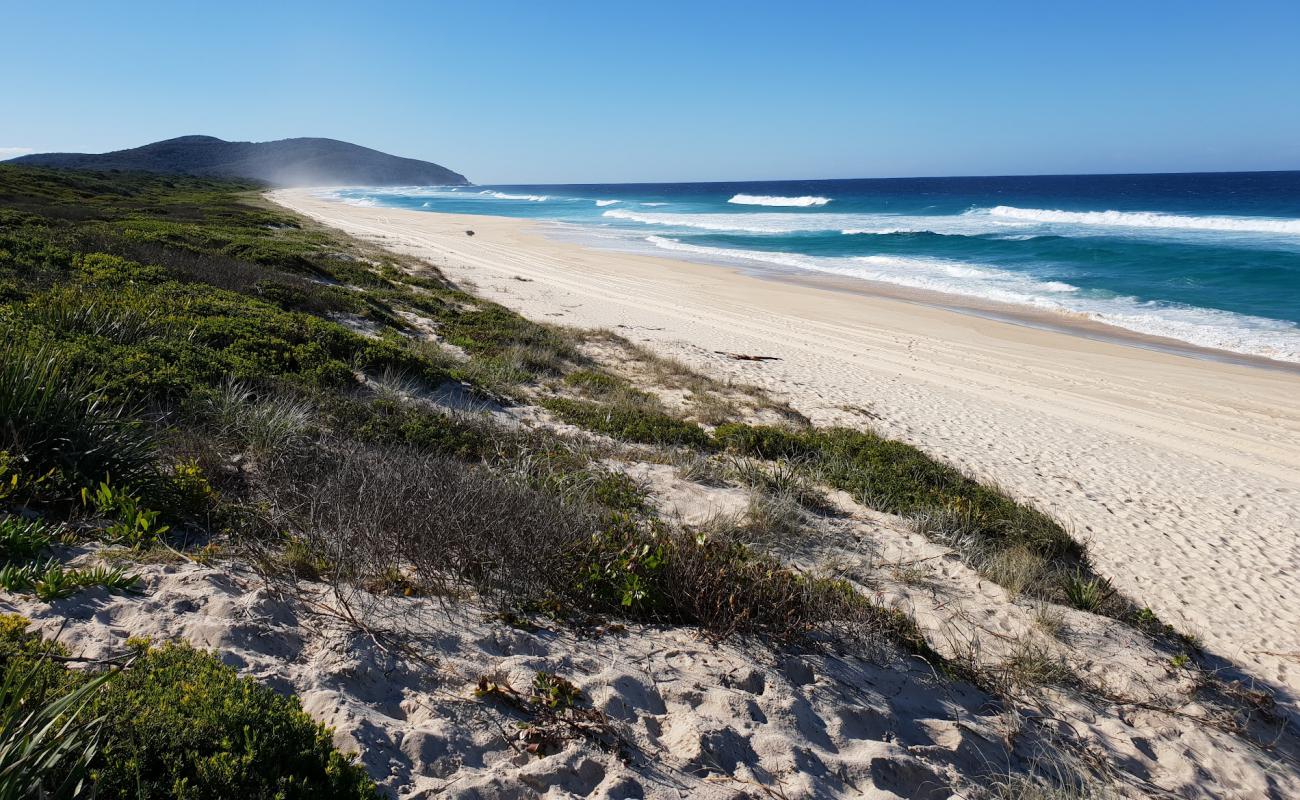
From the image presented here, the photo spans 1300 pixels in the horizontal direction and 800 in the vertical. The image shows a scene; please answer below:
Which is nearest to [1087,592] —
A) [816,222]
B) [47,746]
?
[47,746]

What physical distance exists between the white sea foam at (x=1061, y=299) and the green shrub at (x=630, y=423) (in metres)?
17.3

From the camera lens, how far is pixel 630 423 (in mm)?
8125

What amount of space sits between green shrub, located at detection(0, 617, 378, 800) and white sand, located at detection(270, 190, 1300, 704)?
585cm

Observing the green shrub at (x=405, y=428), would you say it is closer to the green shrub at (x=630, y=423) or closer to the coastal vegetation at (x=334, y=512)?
the coastal vegetation at (x=334, y=512)

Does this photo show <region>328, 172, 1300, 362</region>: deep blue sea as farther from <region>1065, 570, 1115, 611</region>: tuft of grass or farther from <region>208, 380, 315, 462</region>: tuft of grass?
<region>208, 380, 315, 462</region>: tuft of grass

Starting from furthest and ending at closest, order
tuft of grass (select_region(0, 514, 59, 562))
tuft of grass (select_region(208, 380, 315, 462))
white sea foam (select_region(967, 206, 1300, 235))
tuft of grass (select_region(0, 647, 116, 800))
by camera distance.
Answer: white sea foam (select_region(967, 206, 1300, 235)) < tuft of grass (select_region(208, 380, 315, 462)) < tuft of grass (select_region(0, 514, 59, 562)) < tuft of grass (select_region(0, 647, 116, 800))

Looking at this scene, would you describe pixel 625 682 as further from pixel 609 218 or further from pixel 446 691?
pixel 609 218

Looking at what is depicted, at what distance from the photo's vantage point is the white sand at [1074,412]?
6.45 m

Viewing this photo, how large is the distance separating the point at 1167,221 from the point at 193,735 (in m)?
63.7

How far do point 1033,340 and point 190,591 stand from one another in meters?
19.4

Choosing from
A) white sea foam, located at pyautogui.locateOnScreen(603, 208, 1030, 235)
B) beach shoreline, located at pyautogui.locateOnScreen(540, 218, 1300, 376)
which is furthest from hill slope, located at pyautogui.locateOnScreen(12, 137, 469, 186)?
beach shoreline, located at pyautogui.locateOnScreen(540, 218, 1300, 376)

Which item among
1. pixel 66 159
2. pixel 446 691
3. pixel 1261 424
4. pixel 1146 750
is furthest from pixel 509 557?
pixel 66 159

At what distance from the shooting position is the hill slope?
14125 cm

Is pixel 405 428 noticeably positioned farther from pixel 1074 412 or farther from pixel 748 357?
pixel 1074 412
